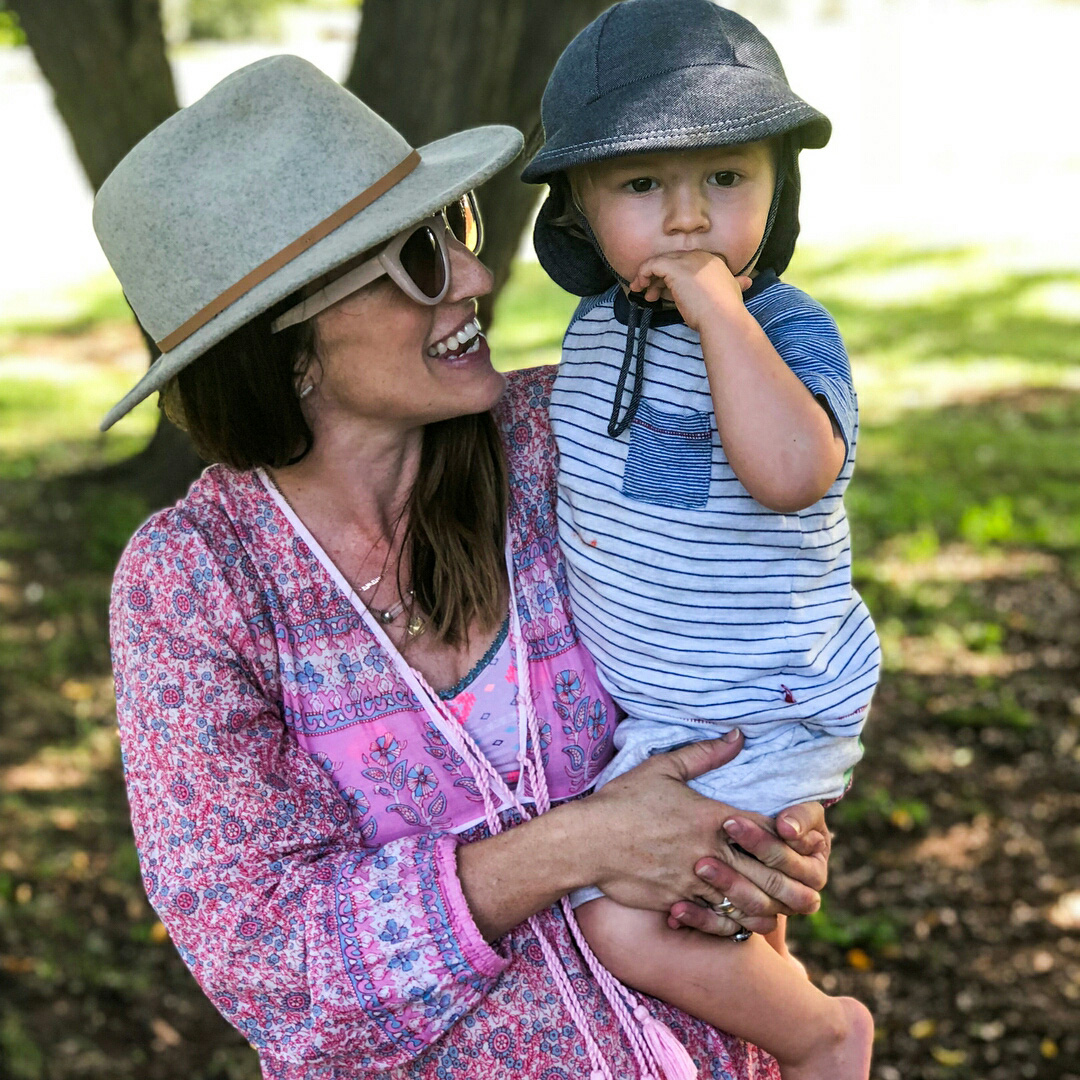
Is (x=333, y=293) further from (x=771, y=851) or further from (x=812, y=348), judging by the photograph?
(x=771, y=851)

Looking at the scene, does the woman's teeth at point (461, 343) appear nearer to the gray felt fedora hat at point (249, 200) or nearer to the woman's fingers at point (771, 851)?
the gray felt fedora hat at point (249, 200)

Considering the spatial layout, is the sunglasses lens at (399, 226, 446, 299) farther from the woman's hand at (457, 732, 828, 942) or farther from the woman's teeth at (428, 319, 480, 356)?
the woman's hand at (457, 732, 828, 942)

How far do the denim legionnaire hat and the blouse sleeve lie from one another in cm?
87

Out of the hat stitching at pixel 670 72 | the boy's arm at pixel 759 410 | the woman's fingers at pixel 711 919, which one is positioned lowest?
the woman's fingers at pixel 711 919

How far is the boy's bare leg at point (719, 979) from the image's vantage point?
2020 millimetres

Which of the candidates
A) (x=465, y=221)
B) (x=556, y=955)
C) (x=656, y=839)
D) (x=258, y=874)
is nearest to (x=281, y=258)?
(x=465, y=221)

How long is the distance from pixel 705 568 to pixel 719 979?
0.64m

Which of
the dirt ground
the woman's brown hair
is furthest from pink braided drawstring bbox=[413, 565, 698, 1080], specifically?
the dirt ground

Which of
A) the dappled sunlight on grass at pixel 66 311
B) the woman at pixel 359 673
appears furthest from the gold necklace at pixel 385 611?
the dappled sunlight on grass at pixel 66 311

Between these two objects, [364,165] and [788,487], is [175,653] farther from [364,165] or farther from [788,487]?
[788,487]

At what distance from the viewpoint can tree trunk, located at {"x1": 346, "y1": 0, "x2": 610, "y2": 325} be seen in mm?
3510

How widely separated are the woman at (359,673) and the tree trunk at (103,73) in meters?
2.13

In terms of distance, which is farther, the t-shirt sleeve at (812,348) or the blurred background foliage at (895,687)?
the blurred background foliage at (895,687)

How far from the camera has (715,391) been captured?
5.91ft
